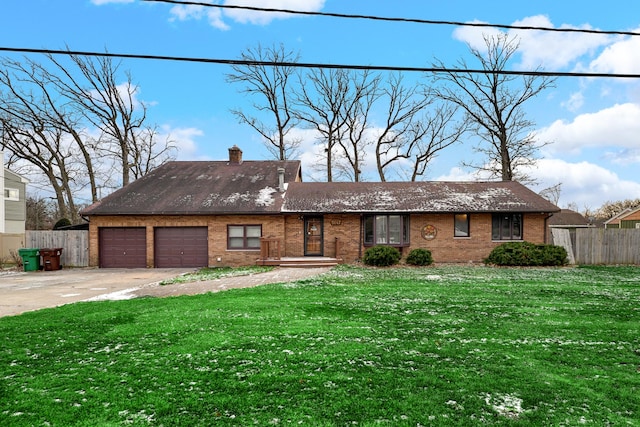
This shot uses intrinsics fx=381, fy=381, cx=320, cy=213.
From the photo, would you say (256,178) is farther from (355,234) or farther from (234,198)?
(355,234)

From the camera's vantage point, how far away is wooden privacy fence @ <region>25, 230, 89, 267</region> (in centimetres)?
1909

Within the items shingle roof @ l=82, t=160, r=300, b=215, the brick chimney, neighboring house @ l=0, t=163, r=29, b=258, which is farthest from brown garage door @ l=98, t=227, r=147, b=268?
neighboring house @ l=0, t=163, r=29, b=258

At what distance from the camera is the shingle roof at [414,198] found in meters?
18.8

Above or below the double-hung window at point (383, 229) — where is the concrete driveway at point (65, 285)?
below

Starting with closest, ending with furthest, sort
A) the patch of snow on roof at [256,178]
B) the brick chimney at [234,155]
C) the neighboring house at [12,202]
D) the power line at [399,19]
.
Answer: the power line at [399,19], the patch of snow on roof at [256,178], the brick chimney at [234,155], the neighboring house at [12,202]

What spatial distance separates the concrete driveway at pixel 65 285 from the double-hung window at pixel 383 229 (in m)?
8.76

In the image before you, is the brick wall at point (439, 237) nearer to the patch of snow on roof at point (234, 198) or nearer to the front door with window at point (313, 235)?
the front door with window at point (313, 235)

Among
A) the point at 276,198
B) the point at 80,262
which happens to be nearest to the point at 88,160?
the point at 80,262

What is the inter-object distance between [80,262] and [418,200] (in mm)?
17418

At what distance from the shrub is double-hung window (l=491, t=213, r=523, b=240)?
4237 mm

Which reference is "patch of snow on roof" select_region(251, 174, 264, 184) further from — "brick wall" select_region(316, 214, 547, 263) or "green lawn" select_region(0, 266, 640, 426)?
"green lawn" select_region(0, 266, 640, 426)

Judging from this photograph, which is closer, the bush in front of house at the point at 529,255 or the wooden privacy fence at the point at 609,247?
the bush in front of house at the point at 529,255

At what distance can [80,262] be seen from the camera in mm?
19094

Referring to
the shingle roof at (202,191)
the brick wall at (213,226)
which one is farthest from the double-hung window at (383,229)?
the shingle roof at (202,191)
